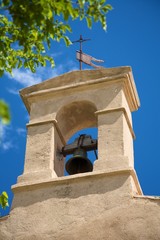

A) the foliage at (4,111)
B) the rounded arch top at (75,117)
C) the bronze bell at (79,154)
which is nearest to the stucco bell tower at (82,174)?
the rounded arch top at (75,117)

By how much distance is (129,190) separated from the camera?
290 inches

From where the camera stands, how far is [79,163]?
8.64 meters

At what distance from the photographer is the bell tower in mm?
8055

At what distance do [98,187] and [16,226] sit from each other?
1.29 m

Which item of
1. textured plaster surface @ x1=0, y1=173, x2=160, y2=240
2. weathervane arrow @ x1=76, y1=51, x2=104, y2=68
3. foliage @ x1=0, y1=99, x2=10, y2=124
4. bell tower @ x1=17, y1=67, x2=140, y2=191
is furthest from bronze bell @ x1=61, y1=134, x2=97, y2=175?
foliage @ x1=0, y1=99, x2=10, y2=124

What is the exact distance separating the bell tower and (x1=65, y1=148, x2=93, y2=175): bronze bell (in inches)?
6.1

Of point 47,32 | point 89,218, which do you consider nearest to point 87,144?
point 89,218

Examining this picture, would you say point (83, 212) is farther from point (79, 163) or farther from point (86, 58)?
point (86, 58)

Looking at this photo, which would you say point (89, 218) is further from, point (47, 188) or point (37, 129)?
point (37, 129)

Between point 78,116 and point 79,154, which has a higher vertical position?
point 78,116

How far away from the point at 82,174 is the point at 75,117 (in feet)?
5.39

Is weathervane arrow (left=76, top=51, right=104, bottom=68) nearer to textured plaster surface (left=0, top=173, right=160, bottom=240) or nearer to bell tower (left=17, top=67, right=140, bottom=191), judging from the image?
bell tower (left=17, top=67, right=140, bottom=191)

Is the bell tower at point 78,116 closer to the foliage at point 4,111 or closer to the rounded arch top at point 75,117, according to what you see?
the rounded arch top at point 75,117

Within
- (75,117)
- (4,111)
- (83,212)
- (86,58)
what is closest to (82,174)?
(83,212)
